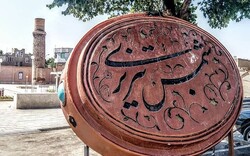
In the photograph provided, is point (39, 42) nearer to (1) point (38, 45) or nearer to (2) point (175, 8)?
(1) point (38, 45)

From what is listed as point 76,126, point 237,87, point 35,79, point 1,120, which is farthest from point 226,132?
point 35,79

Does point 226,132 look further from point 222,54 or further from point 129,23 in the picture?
point 129,23

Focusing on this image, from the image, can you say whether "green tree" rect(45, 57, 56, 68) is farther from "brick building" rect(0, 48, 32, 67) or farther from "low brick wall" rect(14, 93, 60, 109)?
"low brick wall" rect(14, 93, 60, 109)

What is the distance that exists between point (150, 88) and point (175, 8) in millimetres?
3711

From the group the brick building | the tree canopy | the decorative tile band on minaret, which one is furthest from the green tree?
the tree canopy

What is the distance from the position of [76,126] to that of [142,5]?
5.09 metres

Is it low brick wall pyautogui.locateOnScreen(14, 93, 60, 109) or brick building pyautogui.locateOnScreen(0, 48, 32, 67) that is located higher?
brick building pyautogui.locateOnScreen(0, 48, 32, 67)

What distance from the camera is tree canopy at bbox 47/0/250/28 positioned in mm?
5677

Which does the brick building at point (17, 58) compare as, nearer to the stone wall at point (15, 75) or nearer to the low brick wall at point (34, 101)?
the stone wall at point (15, 75)

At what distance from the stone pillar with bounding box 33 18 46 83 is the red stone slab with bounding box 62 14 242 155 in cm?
3457

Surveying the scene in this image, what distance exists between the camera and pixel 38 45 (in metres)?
35.9

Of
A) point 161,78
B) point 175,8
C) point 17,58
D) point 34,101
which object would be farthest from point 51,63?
point 161,78

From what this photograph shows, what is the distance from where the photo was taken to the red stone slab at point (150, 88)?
2225mm

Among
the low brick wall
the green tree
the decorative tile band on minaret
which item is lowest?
the low brick wall
